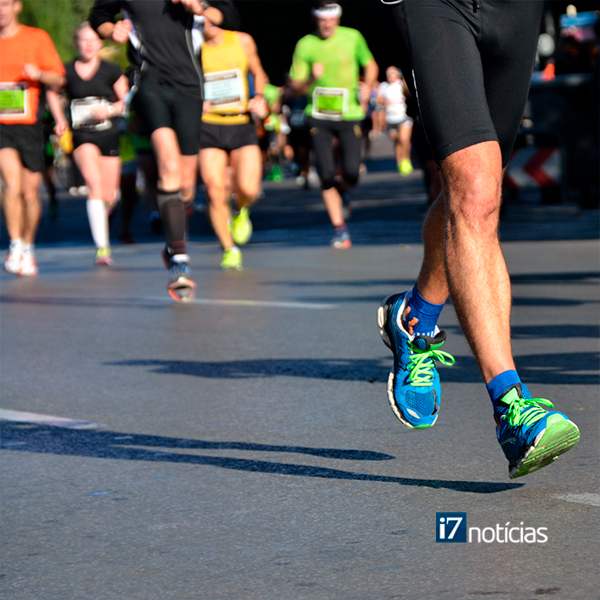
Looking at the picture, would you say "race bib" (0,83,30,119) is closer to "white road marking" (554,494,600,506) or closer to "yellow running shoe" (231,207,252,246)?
"yellow running shoe" (231,207,252,246)

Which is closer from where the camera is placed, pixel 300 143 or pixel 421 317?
pixel 421 317

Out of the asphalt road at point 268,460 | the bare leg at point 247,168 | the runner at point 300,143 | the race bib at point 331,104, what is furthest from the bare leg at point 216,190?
the runner at point 300,143

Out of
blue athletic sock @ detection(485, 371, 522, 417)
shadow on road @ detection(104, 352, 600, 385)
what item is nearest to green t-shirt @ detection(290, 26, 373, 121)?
shadow on road @ detection(104, 352, 600, 385)

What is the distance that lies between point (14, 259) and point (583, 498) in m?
7.95

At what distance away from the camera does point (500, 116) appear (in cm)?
378

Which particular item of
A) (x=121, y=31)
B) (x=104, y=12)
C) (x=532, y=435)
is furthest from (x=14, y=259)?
(x=532, y=435)

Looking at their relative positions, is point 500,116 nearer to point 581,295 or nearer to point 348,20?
point 581,295

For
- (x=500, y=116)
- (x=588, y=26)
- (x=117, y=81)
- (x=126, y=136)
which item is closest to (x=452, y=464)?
(x=500, y=116)

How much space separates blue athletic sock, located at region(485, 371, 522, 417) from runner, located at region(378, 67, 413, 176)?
23720 millimetres

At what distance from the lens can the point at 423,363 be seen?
12.8 ft

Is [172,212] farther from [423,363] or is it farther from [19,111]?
[423,363]

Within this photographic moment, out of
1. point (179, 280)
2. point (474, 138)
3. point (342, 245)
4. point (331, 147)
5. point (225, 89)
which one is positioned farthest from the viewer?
point (331, 147)

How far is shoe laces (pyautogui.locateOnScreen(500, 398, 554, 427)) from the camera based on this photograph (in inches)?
127

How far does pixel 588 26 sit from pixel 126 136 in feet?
19.6
